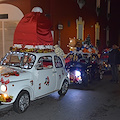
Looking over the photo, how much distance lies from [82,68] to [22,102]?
4375mm

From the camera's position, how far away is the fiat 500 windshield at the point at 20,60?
6359 millimetres

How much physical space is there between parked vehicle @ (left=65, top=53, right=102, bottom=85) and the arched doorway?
434 cm

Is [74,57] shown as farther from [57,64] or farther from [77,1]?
[77,1]

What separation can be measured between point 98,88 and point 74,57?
7.38 feet

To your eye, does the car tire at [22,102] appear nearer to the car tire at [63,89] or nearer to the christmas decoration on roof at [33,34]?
the christmas decoration on roof at [33,34]

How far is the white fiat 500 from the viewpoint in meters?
5.37

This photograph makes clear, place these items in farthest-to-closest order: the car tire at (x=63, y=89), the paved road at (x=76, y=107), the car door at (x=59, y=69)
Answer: the car tire at (x=63, y=89) < the car door at (x=59, y=69) < the paved road at (x=76, y=107)

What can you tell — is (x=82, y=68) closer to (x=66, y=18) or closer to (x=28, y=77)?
(x=28, y=77)

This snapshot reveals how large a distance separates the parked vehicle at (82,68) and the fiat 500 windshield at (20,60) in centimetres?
343

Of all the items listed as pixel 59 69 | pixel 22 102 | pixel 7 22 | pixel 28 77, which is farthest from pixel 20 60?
pixel 7 22

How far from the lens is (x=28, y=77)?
5.93 m

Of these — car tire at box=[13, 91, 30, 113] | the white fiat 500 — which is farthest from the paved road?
the white fiat 500

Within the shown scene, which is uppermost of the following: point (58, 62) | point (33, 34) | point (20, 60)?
point (33, 34)

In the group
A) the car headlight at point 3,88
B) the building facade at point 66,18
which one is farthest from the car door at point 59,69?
the building facade at point 66,18
